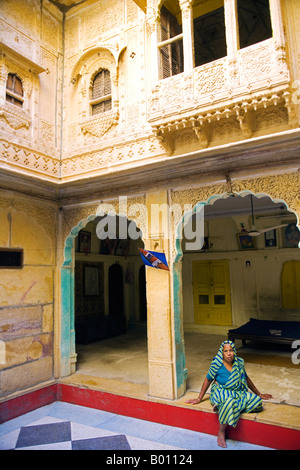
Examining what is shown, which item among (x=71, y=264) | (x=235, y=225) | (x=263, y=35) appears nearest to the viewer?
(x=71, y=264)

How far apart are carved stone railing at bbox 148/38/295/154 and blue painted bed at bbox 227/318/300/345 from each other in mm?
4491

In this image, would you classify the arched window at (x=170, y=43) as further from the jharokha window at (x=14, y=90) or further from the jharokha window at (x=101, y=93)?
the jharokha window at (x=14, y=90)

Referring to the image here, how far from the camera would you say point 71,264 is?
659 cm

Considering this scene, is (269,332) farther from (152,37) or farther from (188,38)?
(152,37)

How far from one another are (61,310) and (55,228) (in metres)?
1.55

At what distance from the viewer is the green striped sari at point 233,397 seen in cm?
415

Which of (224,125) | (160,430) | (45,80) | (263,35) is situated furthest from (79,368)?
(263,35)

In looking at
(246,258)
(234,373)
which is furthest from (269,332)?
(234,373)

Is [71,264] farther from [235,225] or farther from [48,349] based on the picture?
[235,225]

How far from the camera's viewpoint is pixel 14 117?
5754 millimetres

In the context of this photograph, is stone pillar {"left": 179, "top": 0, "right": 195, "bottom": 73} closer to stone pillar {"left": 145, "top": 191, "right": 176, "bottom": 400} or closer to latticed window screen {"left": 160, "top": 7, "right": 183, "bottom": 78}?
latticed window screen {"left": 160, "top": 7, "right": 183, "bottom": 78}

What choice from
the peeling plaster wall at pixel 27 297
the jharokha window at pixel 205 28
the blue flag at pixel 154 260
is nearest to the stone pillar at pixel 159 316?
the blue flag at pixel 154 260

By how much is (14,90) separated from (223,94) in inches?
143

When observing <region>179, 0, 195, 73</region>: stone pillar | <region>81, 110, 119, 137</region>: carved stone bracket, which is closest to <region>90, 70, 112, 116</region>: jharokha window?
<region>81, 110, 119, 137</region>: carved stone bracket
